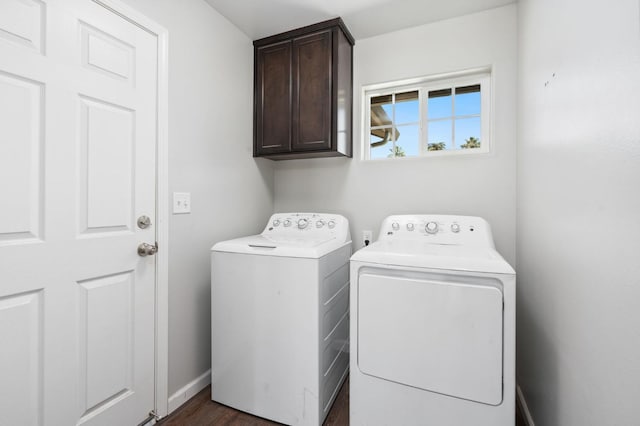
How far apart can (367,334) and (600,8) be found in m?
1.36

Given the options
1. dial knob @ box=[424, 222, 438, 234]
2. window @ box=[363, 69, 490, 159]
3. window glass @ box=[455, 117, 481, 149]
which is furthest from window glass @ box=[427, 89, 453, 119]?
dial knob @ box=[424, 222, 438, 234]

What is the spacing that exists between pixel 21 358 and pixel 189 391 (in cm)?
89

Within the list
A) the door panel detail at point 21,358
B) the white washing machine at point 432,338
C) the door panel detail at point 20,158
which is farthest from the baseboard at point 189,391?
the door panel detail at point 20,158

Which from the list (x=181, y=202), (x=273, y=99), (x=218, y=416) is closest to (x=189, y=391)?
(x=218, y=416)

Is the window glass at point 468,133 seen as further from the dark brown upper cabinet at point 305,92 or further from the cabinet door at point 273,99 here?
the cabinet door at point 273,99

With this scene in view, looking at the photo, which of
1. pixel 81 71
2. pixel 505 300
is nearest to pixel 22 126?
pixel 81 71

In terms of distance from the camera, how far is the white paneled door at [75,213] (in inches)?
39.8

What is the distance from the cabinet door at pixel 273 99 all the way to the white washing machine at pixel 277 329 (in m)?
0.91

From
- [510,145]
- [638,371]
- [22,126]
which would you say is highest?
[510,145]

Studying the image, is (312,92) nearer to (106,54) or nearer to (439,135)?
(439,135)

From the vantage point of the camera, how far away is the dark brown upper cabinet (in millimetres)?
1954

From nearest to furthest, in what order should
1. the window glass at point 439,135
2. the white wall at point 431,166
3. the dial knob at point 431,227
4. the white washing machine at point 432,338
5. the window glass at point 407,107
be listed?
the white washing machine at point 432,338 → the dial knob at point 431,227 → the white wall at point 431,166 → the window glass at point 439,135 → the window glass at point 407,107

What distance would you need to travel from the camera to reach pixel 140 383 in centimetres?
142

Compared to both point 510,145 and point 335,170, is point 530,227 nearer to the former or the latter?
point 510,145
